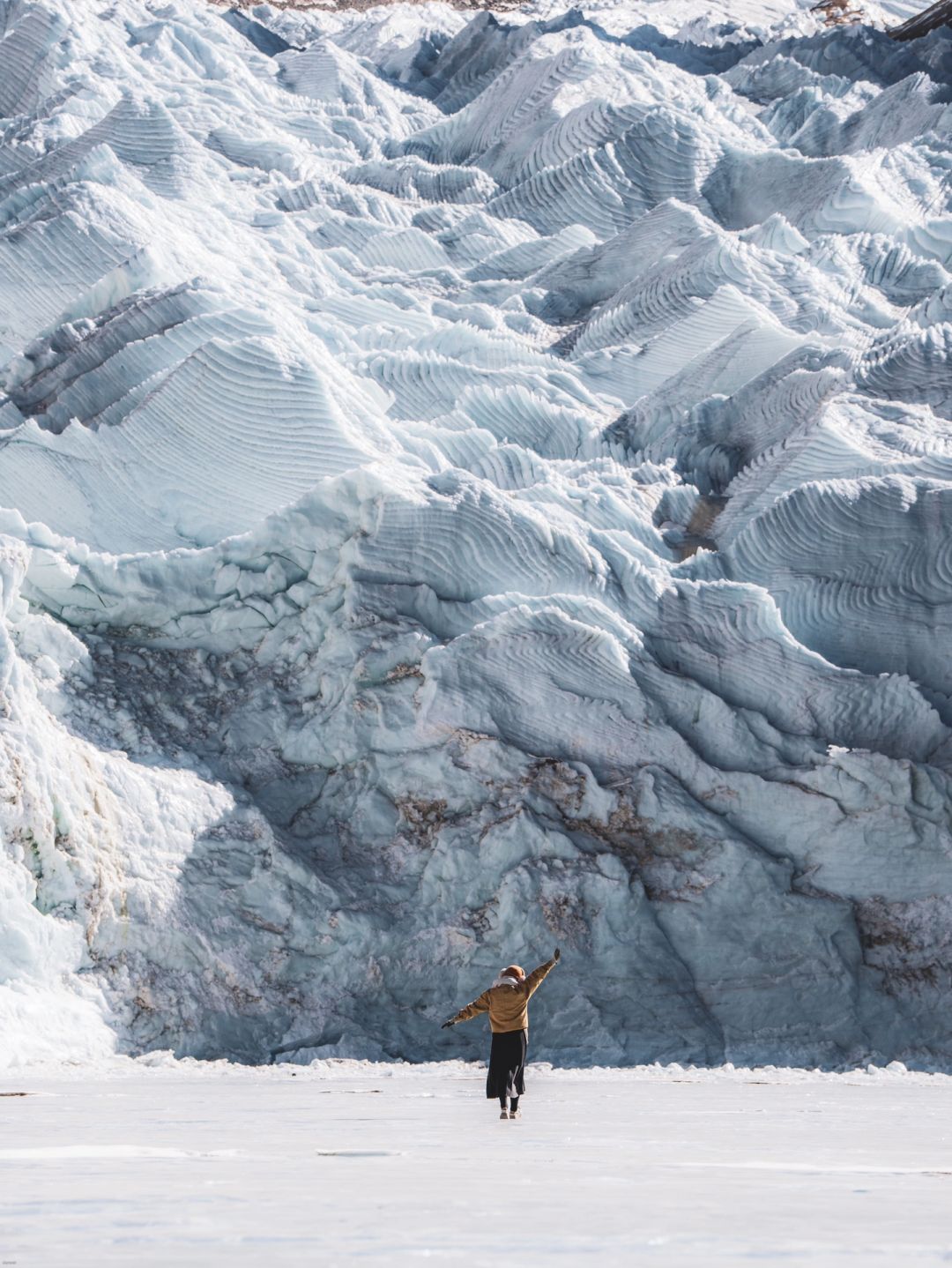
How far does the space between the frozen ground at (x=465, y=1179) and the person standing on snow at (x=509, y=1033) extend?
0.12 m

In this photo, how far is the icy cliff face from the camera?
31.0ft

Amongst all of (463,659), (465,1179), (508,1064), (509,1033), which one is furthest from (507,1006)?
(463,659)

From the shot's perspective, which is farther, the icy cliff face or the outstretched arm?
the icy cliff face

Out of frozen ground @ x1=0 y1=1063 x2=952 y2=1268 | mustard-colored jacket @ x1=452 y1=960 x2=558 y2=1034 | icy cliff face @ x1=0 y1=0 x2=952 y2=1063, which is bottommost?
icy cliff face @ x1=0 y1=0 x2=952 y2=1063

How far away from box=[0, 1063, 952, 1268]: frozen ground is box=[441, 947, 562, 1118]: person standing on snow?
116 millimetres

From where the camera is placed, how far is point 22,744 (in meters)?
9.06

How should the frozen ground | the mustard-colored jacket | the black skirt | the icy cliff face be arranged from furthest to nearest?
the icy cliff face
the mustard-colored jacket
the black skirt
the frozen ground

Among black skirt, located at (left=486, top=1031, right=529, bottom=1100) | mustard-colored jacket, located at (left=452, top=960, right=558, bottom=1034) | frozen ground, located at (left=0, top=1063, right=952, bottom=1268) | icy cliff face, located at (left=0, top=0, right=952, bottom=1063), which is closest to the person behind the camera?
frozen ground, located at (left=0, top=1063, right=952, bottom=1268)

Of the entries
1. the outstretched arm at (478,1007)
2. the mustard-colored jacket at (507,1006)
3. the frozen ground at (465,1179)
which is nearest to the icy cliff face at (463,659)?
the frozen ground at (465,1179)

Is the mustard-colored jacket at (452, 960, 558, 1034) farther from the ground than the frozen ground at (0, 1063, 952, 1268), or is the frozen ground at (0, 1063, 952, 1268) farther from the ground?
the frozen ground at (0, 1063, 952, 1268)

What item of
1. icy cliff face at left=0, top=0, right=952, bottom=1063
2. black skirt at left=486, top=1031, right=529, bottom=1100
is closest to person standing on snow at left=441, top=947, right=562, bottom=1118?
black skirt at left=486, top=1031, right=529, bottom=1100

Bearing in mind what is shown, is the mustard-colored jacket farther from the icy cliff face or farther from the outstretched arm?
the icy cliff face

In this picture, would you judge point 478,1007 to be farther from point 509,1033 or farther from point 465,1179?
point 465,1179

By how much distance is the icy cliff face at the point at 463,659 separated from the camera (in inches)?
372
